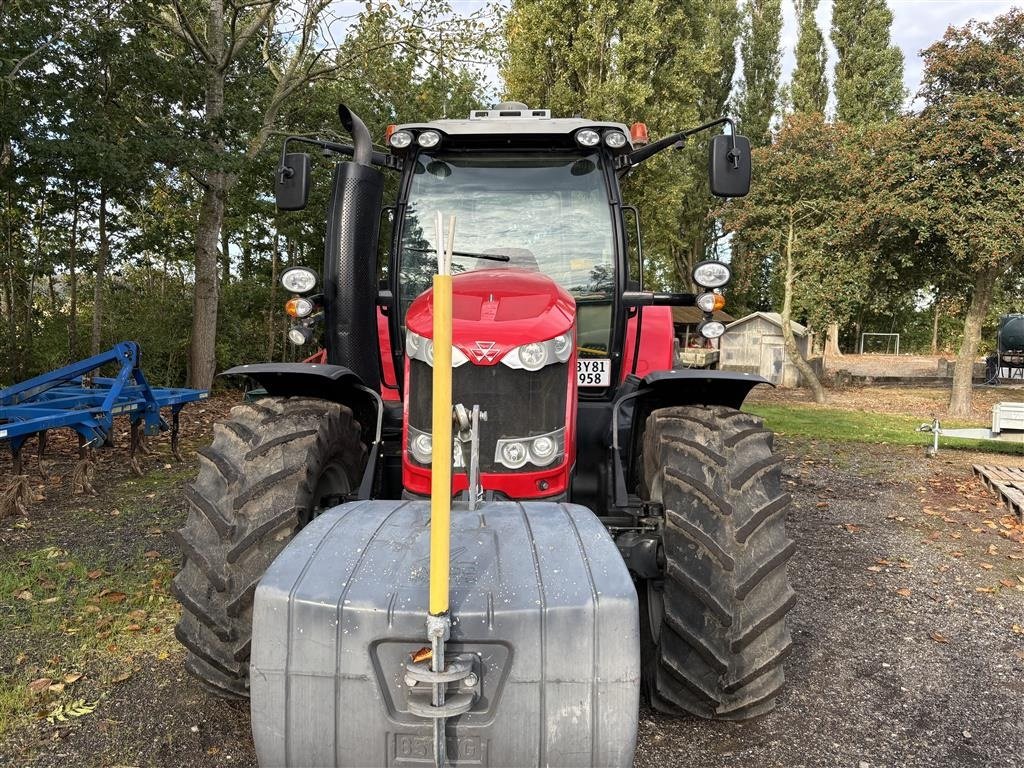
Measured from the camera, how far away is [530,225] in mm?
3855

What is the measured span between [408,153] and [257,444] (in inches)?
71.1

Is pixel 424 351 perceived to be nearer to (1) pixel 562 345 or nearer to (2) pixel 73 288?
(1) pixel 562 345

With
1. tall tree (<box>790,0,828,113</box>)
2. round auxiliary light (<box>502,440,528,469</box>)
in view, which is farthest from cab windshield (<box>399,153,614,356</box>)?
tall tree (<box>790,0,828,113</box>)

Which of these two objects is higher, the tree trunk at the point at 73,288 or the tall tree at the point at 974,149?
the tall tree at the point at 974,149

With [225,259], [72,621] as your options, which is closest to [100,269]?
[225,259]

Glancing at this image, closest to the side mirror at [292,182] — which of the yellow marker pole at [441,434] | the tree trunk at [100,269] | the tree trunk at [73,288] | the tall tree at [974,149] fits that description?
the yellow marker pole at [441,434]

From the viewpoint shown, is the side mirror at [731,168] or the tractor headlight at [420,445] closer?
the tractor headlight at [420,445]

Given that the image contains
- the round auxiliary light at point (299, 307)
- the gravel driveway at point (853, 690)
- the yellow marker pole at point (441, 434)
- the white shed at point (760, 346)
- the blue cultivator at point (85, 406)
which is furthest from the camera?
the white shed at point (760, 346)

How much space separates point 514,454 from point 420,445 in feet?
1.21

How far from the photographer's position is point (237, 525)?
103 inches

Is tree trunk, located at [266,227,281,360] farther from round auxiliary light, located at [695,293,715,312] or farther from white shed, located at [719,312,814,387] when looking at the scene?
round auxiliary light, located at [695,293,715,312]

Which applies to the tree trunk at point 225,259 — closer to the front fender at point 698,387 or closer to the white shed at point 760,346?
the white shed at point 760,346

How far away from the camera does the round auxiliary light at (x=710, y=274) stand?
3.71 metres

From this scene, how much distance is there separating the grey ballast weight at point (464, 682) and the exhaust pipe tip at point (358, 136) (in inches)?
101
